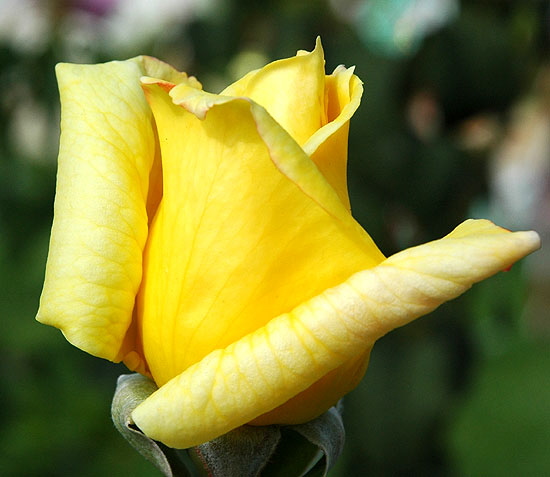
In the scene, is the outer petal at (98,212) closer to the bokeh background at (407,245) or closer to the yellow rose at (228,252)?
the yellow rose at (228,252)

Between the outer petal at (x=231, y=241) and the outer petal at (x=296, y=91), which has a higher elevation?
the outer petal at (x=296, y=91)

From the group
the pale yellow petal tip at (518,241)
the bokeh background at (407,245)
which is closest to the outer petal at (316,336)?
the pale yellow petal tip at (518,241)

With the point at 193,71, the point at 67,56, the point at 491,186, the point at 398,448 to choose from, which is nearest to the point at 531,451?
the point at 398,448

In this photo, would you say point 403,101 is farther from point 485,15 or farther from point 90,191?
point 90,191

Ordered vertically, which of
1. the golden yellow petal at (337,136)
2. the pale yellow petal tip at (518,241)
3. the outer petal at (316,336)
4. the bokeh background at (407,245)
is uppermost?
the golden yellow petal at (337,136)

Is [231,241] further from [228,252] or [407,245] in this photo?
[407,245]

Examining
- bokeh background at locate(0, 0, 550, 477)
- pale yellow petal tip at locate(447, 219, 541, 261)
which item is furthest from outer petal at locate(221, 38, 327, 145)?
bokeh background at locate(0, 0, 550, 477)
